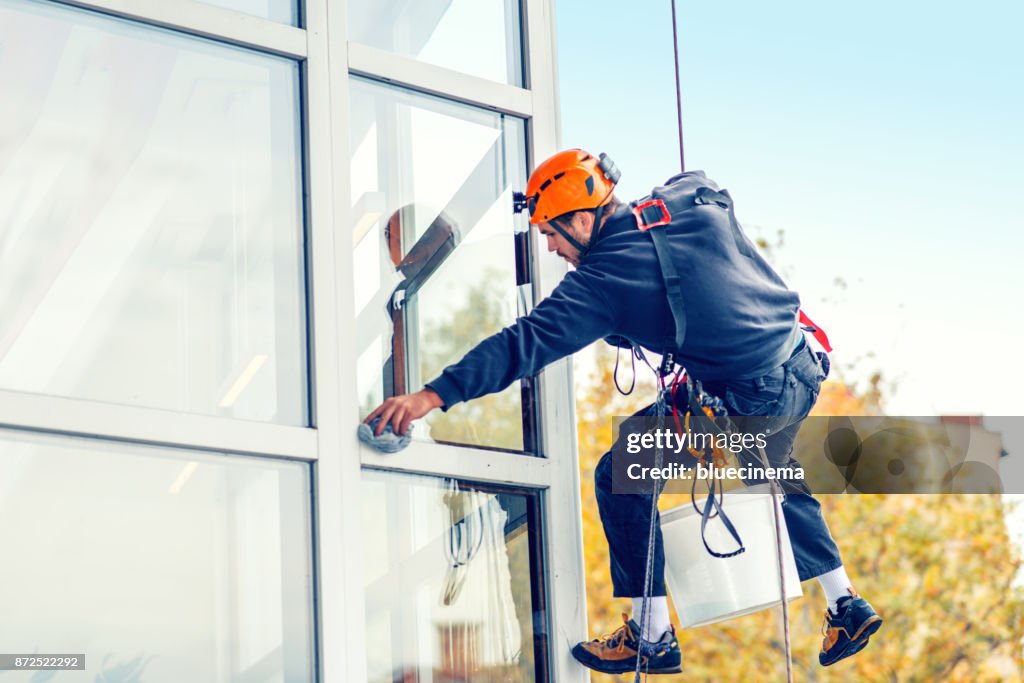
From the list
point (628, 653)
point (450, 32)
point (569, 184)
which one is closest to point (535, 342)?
point (569, 184)

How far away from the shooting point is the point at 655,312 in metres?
4.52

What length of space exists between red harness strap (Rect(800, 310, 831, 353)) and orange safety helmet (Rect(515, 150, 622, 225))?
0.93 metres

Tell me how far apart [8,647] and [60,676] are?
0.53 ft

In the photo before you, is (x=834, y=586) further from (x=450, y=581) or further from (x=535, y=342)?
(x=535, y=342)

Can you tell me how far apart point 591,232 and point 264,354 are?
1288 millimetres

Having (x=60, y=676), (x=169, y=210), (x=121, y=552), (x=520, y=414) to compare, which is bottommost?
(x=60, y=676)

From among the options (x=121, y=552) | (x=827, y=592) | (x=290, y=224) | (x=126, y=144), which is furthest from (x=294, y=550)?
(x=827, y=592)

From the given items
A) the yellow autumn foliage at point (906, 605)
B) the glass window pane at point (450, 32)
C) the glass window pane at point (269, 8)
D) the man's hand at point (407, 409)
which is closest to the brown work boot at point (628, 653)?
the man's hand at point (407, 409)

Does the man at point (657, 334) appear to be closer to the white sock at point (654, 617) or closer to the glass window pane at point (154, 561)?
the white sock at point (654, 617)

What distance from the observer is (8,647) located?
11.8 ft

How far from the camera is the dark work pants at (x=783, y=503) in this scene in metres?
4.80

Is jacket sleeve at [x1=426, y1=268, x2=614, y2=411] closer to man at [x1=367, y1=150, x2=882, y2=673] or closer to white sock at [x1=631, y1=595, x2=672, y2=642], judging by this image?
man at [x1=367, y1=150, x2=882, y2=673]

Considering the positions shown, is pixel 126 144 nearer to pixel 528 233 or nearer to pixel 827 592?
pixel 528 233

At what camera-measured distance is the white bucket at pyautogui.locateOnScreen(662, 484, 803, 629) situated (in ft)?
15.3
